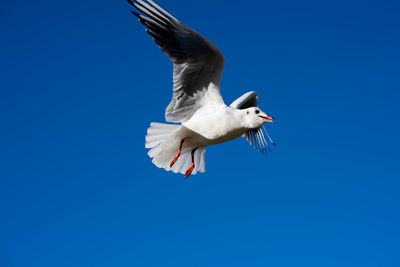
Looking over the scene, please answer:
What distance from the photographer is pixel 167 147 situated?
20.9 ft

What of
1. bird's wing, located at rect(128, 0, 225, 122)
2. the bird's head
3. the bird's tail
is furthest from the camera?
the bird's tail

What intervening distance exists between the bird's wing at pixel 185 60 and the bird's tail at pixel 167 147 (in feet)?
0.91

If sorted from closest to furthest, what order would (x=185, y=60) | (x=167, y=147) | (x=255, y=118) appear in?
1. (x=185, y=60)
2. (x=255, y=118)
3. (x=167, y=147)

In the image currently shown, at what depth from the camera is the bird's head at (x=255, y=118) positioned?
5816 mm

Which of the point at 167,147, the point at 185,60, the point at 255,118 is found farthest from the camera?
the point at 167,147

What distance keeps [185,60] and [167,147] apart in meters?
1.48

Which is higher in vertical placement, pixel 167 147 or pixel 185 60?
pixel 185 60

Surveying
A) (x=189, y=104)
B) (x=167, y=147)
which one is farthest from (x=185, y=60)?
(x=167, y=147)

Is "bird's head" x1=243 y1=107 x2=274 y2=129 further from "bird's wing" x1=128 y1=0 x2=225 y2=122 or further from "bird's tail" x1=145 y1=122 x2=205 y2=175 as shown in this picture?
"bird's tail" x1=145 y1=122 x2=205 y2=175

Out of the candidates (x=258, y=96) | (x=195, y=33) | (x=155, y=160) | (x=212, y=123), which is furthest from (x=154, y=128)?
(x=258, y=96)

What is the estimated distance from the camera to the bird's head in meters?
5.82

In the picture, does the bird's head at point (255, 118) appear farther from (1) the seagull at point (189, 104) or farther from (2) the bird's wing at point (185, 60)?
(2) the bird's wing at point (185, 60)

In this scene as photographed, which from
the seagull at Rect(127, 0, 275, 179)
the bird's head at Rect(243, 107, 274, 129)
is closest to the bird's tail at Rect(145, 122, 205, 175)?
the seagull at Rect(127, 0, 275, 179)

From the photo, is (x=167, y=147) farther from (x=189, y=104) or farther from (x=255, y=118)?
(x=255, y=118)
